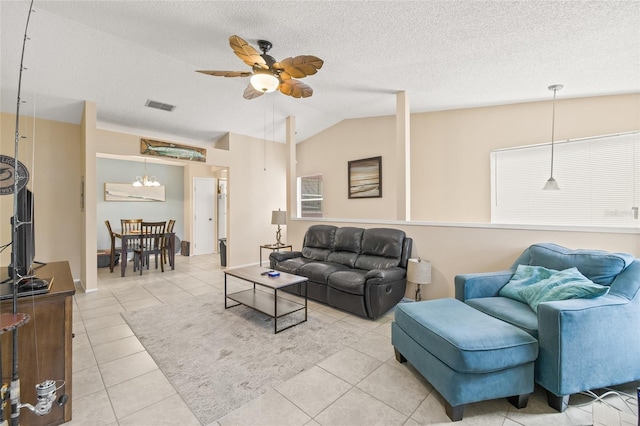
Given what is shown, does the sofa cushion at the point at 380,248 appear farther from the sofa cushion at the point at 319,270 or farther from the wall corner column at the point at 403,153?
the wall corner column at the point at 403,153

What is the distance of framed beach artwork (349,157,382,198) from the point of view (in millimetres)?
Result: 5406

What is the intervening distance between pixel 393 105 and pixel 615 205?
3169 mm

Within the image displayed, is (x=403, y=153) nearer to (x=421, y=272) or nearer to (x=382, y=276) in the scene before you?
(x=421, y=272)

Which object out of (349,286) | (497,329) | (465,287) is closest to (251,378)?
(349,286)

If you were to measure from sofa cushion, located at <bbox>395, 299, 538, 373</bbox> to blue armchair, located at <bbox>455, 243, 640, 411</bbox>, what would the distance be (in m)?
0.12

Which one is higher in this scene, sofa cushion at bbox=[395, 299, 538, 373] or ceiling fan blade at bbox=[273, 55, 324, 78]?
ceiling fan blade at bbox=[273, 55, 324, 78]

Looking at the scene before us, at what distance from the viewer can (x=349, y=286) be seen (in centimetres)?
322

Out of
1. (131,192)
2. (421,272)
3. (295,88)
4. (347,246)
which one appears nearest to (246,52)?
(295,88)

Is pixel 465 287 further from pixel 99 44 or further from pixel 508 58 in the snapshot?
pixel 99 44

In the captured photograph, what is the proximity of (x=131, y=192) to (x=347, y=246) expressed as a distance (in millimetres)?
5927

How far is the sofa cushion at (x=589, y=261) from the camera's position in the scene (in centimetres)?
204

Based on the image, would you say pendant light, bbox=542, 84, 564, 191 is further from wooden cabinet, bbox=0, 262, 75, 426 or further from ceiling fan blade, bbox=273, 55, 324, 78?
wooden cabinet, bbox=0, 262, 75, 426

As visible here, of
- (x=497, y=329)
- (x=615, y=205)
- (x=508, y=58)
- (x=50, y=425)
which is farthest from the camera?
(x=615, y=205)


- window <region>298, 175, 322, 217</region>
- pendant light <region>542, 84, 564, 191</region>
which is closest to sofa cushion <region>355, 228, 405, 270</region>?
pendant light <region>542, 84, 564, 191</region>
